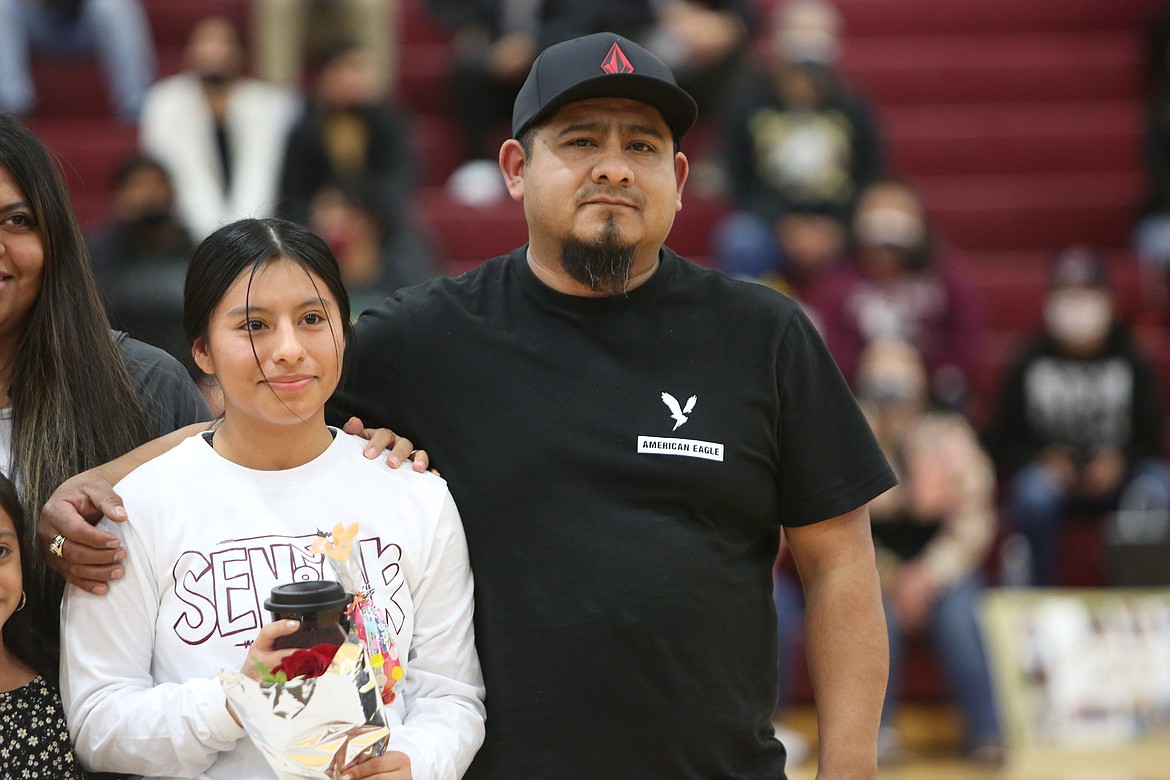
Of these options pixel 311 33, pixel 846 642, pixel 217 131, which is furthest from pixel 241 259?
pixel 311 33

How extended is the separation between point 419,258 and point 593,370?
14.3 ft

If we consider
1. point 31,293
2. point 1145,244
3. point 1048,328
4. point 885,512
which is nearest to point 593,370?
point 31,293

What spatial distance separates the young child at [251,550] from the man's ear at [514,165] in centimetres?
38

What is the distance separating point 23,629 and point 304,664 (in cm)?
64

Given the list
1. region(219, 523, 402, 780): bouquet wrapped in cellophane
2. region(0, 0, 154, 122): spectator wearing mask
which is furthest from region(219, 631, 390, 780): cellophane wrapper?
region(0, 0, 154, 122): spectator wearing mask

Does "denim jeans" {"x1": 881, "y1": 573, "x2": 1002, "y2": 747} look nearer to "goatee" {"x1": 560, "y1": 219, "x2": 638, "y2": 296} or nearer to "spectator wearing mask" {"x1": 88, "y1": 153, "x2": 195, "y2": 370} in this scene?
"spectator wearing mask" {"x1": 88, "y1": 153, "x2": 195, "y2": 370}

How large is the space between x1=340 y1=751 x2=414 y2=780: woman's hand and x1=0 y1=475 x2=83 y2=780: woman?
0.49m

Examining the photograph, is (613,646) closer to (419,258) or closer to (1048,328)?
(419,258)

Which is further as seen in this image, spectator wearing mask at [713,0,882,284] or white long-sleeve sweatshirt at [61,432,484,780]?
spectator wearing mask at [713,0,882,284]

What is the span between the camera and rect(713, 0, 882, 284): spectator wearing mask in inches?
284

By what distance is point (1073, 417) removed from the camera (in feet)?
22.0

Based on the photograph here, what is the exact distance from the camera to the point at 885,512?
605cm

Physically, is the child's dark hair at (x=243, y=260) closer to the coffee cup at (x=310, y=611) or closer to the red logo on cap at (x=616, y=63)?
the coffee cup at (x=310, y=611)

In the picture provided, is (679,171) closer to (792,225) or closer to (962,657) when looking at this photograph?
(962,657)
